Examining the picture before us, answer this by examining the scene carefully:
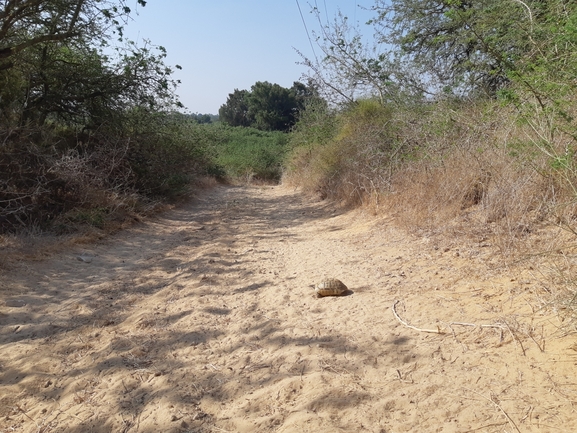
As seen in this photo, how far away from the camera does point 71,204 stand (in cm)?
761

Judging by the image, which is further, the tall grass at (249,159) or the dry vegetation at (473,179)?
the tall grass at (249,159)

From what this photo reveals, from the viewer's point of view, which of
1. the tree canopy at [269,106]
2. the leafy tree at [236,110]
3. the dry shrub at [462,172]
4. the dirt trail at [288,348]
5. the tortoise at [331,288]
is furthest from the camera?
the leafy tree at [236,110]

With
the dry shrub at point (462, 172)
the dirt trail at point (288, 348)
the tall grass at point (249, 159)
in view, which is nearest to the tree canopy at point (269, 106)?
the tall grass at point (249, 159)

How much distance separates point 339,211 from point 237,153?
18.0m

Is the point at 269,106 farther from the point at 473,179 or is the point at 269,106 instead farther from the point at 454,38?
the point at 473,179

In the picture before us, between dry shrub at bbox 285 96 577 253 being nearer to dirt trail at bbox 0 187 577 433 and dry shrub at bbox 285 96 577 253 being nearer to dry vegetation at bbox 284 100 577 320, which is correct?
dry vegetation at bbox 284 100 577 320

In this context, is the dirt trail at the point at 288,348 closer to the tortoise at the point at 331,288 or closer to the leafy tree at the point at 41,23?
the tortoise at the point at 331,288

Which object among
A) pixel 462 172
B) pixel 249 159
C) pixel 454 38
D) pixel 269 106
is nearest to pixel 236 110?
pixel 269 106

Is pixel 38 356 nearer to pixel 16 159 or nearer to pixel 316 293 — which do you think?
pixel 316 293

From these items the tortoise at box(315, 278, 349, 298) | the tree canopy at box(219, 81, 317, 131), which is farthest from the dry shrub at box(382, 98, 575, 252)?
the tree canopy at box(219, 81, 317, 131)

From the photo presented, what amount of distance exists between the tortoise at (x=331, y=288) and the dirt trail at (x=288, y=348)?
0.25ft

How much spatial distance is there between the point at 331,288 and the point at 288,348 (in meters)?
1.01

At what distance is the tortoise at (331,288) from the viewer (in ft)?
14.0

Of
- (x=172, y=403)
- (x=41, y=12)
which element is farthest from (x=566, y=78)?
(x=41, y=12)
